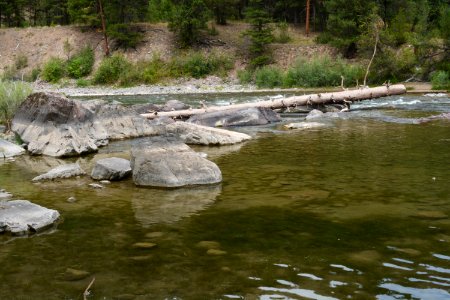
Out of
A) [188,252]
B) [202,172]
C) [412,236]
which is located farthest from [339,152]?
[188,252]

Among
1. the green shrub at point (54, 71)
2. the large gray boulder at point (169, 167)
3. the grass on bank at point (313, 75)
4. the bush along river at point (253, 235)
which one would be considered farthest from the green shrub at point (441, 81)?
the green shrub at point (54, 71)

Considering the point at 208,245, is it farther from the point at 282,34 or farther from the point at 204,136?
the point at 282,34

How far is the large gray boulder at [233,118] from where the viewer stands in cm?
1981

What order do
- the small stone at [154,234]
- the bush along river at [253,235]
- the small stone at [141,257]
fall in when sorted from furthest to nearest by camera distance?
the small stone at [154,234] → the small stone at [141,257] → the bush along river at [253,235]

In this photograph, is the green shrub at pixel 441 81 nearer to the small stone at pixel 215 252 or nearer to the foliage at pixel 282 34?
the foliage at pixel 282 34

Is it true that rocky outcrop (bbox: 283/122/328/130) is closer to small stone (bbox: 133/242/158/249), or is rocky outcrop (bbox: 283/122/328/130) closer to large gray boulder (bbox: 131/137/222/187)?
large gray boulder (bbox: 131/137/222/187)

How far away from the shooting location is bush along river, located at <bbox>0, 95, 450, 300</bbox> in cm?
512

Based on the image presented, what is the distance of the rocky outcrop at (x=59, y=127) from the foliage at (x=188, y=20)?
114 ft

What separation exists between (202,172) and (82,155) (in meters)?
5.40

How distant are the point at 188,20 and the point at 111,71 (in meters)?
9.08

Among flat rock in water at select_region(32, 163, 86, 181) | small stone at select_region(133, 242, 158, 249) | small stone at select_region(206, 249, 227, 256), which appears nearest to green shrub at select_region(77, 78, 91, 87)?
flat rock in water at select_region(32, 163, 86, 181)

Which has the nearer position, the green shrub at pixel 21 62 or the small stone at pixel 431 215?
the small stone at pixel 431 215

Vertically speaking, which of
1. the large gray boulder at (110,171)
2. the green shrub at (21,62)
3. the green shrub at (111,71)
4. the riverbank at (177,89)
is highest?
the green shrub at (21,62)

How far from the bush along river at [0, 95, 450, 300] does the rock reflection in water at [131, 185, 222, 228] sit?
30 mm
